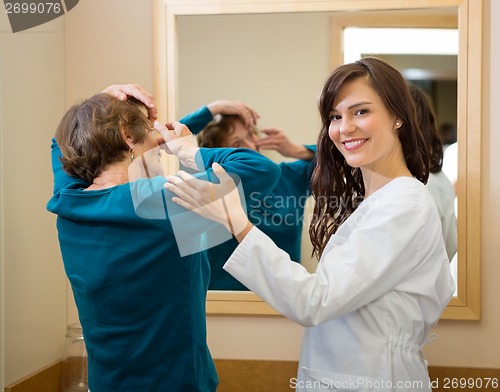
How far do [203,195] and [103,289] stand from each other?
28cm

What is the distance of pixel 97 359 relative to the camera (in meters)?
1.23

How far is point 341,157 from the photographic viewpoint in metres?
1.36

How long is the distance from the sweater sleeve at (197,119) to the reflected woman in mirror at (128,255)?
1.87 feet

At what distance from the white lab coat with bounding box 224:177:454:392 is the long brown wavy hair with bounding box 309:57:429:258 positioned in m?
0.10

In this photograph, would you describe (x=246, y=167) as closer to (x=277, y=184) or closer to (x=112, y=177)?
(x=112, y=177)

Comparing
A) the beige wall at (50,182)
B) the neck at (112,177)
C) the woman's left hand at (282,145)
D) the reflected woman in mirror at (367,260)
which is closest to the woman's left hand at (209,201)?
the reflected woman in mirror at (367,260)

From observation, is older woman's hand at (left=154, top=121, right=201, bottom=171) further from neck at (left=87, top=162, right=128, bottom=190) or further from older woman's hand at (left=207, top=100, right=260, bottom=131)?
older woman's hand at (left=207, top=100, right=260, bottom=131)

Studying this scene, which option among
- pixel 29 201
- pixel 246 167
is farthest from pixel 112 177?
pixel 29 201

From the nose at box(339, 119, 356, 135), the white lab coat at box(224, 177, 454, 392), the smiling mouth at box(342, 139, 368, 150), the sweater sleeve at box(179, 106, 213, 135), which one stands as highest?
the sweater sleeve at box(179, 106, 213, 135)

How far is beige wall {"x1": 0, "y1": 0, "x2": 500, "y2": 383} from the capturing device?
1.63 metres

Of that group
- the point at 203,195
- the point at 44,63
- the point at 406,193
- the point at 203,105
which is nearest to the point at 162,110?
the point at 203,105

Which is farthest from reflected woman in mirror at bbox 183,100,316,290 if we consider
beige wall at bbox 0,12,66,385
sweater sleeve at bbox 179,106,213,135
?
beige wall at bbox 0,12,66,385

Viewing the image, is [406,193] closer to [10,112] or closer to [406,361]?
[406,361]

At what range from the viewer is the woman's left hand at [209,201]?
1.08 m
